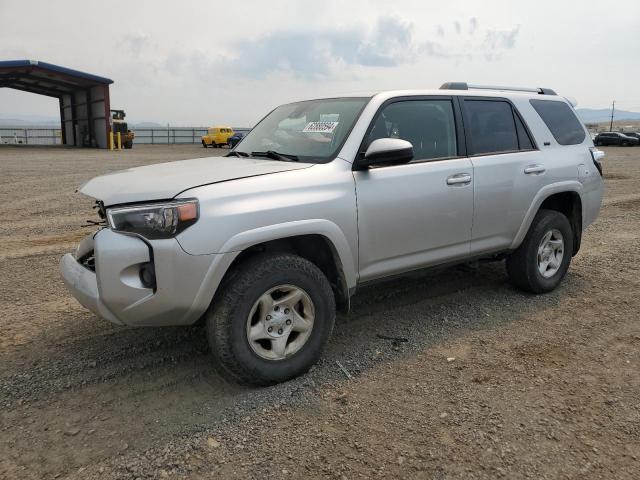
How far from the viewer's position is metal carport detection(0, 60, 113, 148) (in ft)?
103

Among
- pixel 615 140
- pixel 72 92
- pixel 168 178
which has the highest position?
pixel 72 92

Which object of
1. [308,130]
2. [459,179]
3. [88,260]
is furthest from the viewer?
[459,179]

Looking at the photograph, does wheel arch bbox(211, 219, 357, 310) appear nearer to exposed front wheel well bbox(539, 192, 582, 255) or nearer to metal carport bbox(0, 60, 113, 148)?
exposed front wheel well bbox(539, 192, 582, 255)

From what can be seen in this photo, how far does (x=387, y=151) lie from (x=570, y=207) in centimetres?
273

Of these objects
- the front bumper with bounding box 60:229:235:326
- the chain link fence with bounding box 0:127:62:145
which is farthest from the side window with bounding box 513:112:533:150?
the chain link fence with bounding box 0:127:62:145

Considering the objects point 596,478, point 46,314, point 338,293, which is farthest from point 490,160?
point 46,314

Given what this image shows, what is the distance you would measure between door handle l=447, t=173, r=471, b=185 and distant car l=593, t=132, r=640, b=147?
4694cm

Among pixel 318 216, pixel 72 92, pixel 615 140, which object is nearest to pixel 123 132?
pixel 72 92

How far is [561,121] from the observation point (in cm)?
514

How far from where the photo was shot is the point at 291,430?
2.86 m

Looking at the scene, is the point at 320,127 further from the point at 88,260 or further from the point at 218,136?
the point at 218,136

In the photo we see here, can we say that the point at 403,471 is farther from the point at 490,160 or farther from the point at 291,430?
the point at 490,160

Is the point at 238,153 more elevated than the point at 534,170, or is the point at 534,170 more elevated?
the point at 238,153

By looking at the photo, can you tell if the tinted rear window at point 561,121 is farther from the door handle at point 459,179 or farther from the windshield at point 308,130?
the windshield at point 308,130
